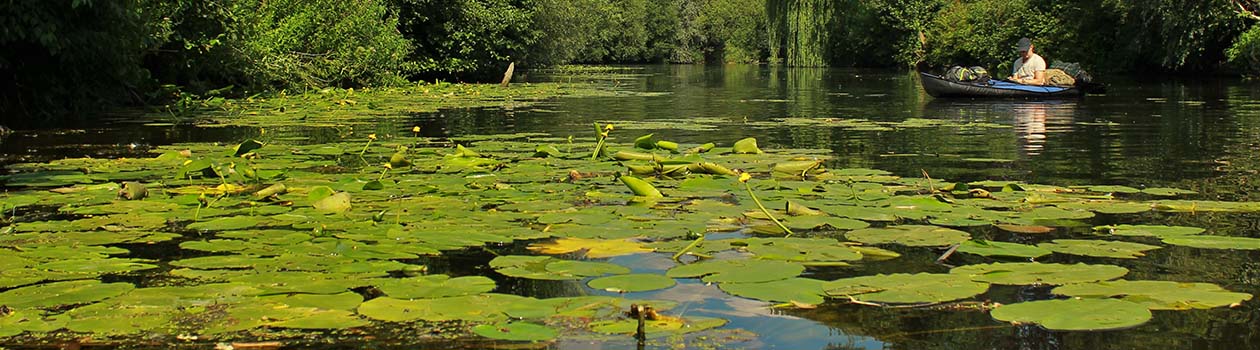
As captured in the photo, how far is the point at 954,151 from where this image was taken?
8477 millimetres

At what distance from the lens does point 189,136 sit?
976 centimetres

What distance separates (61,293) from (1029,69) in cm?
1589

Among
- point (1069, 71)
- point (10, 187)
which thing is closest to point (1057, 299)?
point (10, 187)

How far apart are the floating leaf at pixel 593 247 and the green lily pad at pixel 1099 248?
1354mm

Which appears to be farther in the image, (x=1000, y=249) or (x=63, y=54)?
(x=63, y=54)

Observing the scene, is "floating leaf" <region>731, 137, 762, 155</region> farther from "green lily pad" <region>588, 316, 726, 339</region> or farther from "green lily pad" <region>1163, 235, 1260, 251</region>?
"green lily pad" <region>588, 316, 726, 339</region>

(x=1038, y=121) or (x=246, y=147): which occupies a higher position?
(x=246, y=147)

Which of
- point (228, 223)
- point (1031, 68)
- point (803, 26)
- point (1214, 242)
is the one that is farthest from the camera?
point (803, 26)

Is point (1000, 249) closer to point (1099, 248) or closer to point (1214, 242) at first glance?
point (1099, 248)

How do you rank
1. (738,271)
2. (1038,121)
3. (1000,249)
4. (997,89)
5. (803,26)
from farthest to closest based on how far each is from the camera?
(803,26)
(997,89)
(1038,121)
(1000,249)
(738,271)

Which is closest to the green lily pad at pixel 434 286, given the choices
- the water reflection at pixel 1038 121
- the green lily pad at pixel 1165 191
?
the green lily pad at pixel 1165 191

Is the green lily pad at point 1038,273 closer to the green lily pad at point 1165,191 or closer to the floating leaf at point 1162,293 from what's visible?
the floating leaf at point 1162,293

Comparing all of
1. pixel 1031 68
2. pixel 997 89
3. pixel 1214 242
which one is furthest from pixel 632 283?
pixel 1031 68

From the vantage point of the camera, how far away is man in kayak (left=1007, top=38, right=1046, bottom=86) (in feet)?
55.0
